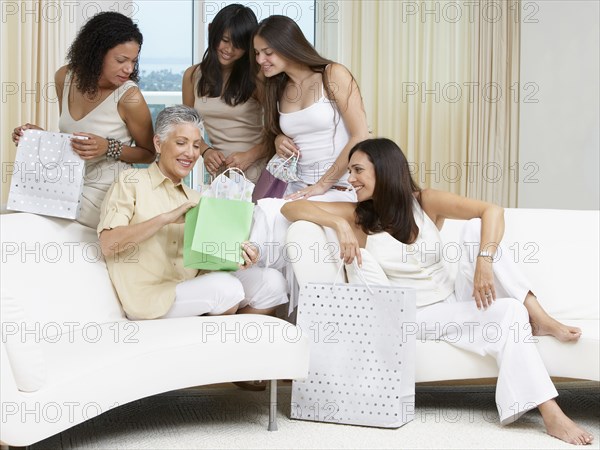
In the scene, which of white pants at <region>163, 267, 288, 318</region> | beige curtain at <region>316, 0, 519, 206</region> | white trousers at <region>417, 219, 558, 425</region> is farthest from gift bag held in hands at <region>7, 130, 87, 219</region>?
beige curtain at <region>316, 0, 519, 206</region>

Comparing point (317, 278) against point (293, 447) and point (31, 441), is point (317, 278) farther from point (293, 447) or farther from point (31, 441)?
point (31, 441)

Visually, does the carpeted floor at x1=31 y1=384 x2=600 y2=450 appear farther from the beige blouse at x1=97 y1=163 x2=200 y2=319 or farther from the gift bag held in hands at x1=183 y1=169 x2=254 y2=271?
the gift bag held in hands at x1=183 y1=169 x2=254 y2=271

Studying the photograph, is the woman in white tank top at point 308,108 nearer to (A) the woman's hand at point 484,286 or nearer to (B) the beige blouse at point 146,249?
(B) the beige blouse at point 146,249

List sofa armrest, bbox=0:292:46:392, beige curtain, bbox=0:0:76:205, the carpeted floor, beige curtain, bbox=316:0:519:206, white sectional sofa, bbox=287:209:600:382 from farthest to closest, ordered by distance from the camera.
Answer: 1. beige curtain, bbox=316:0:519:206
2. beige curtain, bbox=0:0:76:205
3. white sectional sofa, bbox=287:209:600:382
4. the carpeted floor
5. sofa armrest, bbox=0:292:46:392

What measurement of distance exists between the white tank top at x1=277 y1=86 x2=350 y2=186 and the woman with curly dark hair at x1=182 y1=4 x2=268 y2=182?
0.19 m

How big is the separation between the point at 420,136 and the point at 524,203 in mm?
887

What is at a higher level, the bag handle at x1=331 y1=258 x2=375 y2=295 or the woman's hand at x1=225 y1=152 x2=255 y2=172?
the woman's hand at x1=225 y1=152 x2=255 y2=172

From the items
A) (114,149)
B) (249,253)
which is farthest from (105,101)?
(249,253)

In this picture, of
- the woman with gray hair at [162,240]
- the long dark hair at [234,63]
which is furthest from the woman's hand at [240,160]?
the woman with gray hair at [162,240]

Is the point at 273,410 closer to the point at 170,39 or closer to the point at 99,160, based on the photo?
the point at 99,160

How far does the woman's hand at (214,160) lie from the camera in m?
3.74

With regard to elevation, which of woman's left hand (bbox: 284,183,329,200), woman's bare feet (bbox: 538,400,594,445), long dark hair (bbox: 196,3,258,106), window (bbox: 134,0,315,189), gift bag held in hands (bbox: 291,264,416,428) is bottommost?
woman's bare feet (bbox: 538,400,594,445)

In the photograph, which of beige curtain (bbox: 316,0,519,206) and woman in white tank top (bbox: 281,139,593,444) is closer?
woman in white tank top (bbox: 281,139,593,444)

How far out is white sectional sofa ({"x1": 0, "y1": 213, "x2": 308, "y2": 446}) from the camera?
2.42 meters
